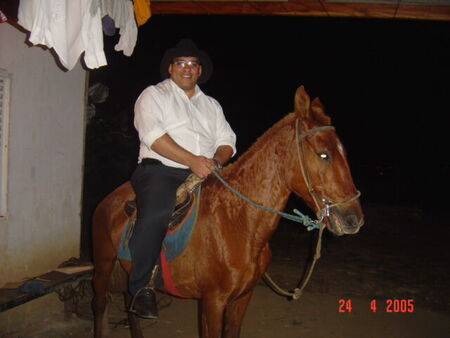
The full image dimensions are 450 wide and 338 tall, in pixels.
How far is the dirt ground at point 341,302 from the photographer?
16.6ft

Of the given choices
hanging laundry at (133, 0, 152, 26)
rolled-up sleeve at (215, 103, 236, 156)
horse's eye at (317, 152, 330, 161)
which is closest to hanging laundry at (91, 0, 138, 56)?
hanging laundry at (133, 0, 152, 26)

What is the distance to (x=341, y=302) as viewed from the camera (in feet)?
19.3

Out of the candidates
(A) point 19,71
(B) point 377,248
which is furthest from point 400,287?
(A) point 19,71

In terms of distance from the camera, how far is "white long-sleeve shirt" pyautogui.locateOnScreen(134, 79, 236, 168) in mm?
Result: 3193

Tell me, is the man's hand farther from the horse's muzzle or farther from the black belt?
the horse's muzzle

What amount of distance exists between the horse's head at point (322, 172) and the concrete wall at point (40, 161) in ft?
11.0

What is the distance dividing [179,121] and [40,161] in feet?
7.94

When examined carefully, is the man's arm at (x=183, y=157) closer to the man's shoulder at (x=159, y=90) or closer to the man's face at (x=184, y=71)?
the man's shoulder at (x=159, y=90)

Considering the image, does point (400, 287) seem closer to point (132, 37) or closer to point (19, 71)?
point (132, 37)

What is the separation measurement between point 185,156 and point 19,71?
269 centimetres

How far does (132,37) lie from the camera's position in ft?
13.9

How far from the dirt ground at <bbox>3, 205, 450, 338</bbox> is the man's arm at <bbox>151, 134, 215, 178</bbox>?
280 cm

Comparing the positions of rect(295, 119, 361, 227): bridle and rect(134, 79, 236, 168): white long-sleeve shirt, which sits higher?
rect(134, 79, 236, 168): white long-sleeve shirt

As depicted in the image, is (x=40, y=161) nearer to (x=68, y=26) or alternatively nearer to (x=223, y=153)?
(x=68, y=26)
